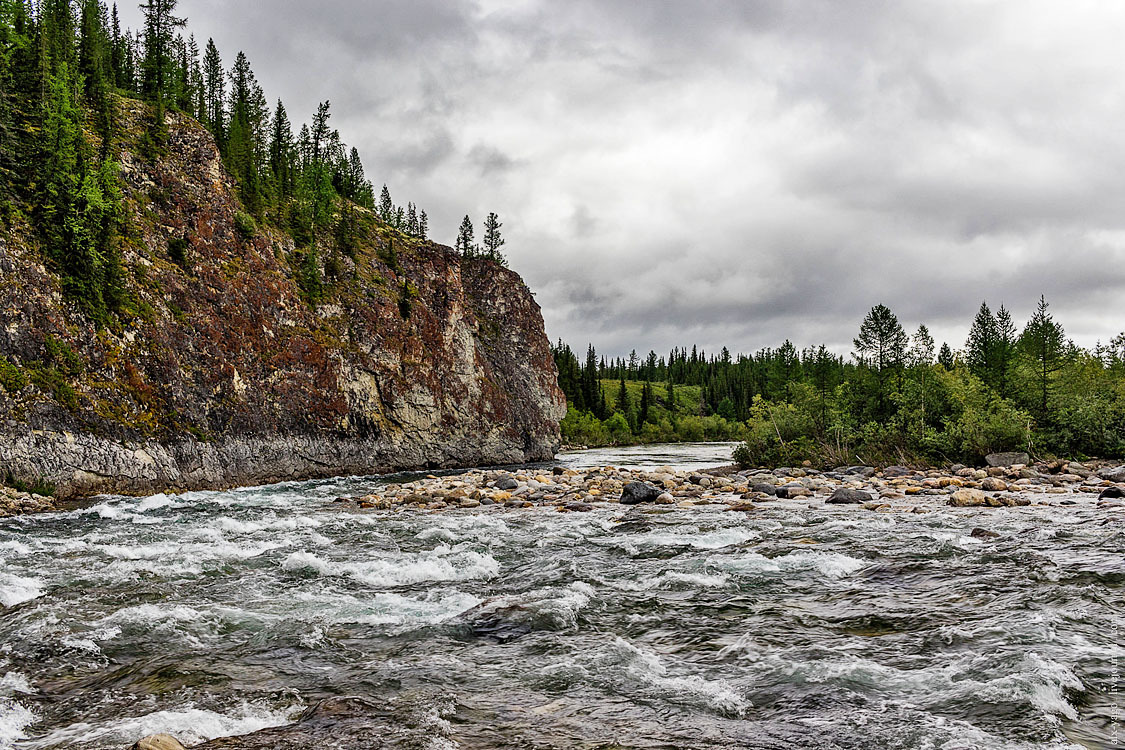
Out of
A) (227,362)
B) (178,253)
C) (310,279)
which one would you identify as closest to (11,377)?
(227,362)

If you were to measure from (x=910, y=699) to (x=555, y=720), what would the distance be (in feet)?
11.2

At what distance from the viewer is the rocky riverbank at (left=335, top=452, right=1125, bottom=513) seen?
23.2 m

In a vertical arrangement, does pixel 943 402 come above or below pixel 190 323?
Result: below

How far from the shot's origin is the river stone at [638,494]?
2569cm

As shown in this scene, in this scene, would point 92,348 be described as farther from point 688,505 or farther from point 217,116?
point 217,116

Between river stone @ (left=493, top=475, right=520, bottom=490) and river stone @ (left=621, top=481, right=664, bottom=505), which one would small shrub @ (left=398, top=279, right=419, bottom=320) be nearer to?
river stone @ (left=493, top=475, right=520, bottom=490)

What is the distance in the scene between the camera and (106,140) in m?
38.6

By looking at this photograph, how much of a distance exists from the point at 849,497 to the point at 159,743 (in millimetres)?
23636

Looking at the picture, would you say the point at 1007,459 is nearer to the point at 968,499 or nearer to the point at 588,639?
the point at 968,499

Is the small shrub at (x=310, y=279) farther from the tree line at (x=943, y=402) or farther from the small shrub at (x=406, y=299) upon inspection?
the tree line at (x=943, y=402)

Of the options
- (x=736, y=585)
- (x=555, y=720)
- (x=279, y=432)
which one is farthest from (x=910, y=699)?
(x=279, y=432)

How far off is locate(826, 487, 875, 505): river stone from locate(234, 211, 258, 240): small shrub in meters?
41.0

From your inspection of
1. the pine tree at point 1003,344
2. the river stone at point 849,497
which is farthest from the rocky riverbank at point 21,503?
the pine tree at point 1003,344

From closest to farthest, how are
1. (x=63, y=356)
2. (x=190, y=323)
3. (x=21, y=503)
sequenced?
(x=21, y=503) → (x=63, y=356) → (x=190, y=323)
